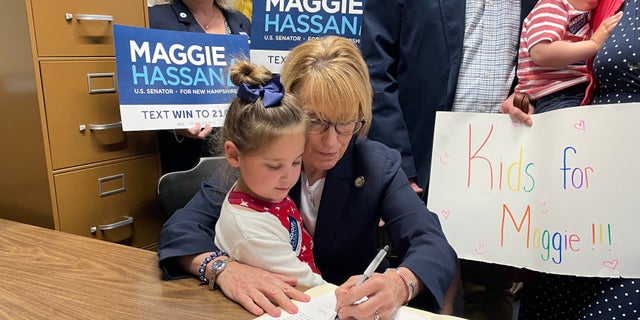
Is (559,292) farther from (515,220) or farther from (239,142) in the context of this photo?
(239,142)

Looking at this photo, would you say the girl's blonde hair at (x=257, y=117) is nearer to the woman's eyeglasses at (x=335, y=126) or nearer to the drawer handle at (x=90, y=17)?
the woman's eyeglasses at (x=335, y=126)

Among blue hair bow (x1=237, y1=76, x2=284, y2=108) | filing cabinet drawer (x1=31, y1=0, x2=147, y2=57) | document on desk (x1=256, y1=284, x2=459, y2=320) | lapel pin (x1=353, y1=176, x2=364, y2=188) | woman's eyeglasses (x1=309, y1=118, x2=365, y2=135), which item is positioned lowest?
document on desk (x1=256, y1=284, x2=459, y2=320)

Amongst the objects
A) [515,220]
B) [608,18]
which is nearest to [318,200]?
[515,220]

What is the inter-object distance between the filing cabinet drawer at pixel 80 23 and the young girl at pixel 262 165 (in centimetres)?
74

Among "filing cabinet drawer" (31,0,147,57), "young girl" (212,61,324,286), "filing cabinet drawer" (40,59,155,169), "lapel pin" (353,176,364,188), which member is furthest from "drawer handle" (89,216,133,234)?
"lapel pin" (353,176,364,188)

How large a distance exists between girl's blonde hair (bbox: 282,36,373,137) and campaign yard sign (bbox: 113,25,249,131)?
41 cm

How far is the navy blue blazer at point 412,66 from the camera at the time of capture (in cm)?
156

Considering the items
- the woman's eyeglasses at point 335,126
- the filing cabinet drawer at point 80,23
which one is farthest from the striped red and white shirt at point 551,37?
the filing cabinet drawer at point 80,23

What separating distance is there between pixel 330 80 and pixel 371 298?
1.50 ft

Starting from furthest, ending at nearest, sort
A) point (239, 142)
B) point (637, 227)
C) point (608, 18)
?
1. point (608, 18)
2. point (637, 227)
3. point (239, 142)

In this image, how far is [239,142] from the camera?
1.04 metres

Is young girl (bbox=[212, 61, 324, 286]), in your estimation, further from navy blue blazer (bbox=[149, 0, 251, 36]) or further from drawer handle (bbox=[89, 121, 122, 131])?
navy blue blazer (bbox=[149, 0, 251, 36])

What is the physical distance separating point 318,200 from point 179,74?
71 centimetres

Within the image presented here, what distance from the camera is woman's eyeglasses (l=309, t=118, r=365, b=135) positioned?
112 centimetres
